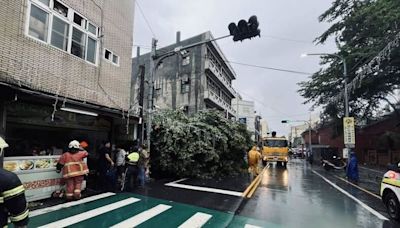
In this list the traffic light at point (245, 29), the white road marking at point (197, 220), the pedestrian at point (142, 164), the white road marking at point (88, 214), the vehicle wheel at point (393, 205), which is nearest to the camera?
the white road marking at point (88, 214)

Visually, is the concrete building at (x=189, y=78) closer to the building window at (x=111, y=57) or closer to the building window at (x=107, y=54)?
the building window at (x=111, y=57)

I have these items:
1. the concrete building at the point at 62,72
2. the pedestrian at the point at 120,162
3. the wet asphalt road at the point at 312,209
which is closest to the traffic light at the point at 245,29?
the concrete building at the point at 62,72

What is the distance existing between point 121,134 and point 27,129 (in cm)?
423

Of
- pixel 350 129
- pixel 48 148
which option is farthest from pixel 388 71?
pixel 48 148

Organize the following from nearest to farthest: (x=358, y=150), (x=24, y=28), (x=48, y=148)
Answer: (x=24, y=28), (x=48, y=148), (x=358, y=150)

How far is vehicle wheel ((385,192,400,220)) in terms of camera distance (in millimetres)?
7352

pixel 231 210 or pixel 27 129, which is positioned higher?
pixel 27 129

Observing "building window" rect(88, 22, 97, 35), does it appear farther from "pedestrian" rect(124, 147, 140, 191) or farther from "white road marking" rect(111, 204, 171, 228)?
"white road marking" rect(111, 204, 171, 228)

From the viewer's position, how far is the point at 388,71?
2175 centimetres

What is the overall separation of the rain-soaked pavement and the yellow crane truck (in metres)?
16.0

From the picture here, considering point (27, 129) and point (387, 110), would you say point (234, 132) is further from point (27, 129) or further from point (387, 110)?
point (387, 110)

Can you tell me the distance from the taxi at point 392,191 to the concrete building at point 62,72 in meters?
8.92

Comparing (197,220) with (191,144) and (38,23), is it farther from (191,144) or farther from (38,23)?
(38,23)

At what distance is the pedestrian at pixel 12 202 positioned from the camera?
2723mm
